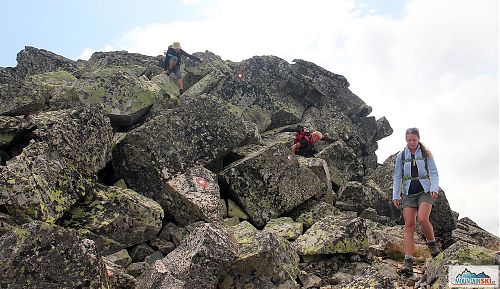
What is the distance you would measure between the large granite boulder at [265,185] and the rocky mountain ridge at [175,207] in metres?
0.04

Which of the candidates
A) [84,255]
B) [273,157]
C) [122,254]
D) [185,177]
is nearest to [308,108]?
[273,157]

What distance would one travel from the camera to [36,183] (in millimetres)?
10508

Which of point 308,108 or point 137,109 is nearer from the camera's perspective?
point 137,109

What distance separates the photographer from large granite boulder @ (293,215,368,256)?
1149cm

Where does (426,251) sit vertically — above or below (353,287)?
above

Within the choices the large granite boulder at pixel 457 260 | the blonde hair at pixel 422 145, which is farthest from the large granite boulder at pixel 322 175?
the large granite boulder at pixel 457 260

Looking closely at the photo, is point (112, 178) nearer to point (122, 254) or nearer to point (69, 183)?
point (69, 183)

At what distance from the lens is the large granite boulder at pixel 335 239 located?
37.7 feet

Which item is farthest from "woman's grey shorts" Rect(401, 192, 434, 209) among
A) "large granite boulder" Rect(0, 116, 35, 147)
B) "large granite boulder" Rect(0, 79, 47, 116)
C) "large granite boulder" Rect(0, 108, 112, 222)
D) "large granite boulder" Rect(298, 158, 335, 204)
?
"large granite boulder" Rect(0, 79, 47, 116)

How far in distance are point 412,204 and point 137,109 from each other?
38.8ft

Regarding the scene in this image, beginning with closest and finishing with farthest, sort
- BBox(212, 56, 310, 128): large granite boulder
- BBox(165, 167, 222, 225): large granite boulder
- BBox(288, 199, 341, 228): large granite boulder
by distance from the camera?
1. BBox(165, 167, 222, 225): large granite boulder
2. BBox(288, 199, 341, 228): large granite boulder
3. BBox(212, 56, 310, 128): large granite boulder

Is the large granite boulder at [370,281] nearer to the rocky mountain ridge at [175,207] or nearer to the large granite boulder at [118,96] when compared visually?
the rocky mountain ridge at [175,207]

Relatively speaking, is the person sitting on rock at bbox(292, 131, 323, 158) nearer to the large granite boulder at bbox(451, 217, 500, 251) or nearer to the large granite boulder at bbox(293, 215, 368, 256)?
the large granite boulder at bbox(451, 217, 500, 251)

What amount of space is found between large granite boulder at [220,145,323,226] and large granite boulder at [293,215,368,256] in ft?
9.78
